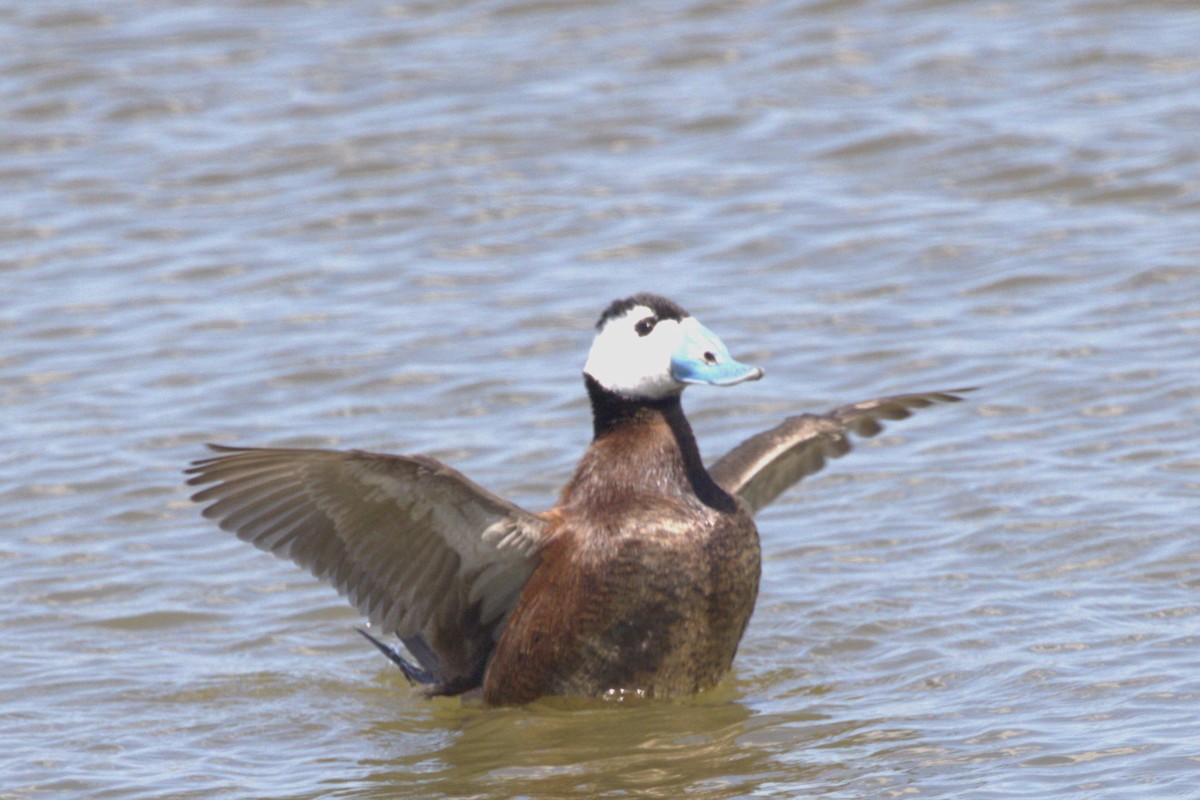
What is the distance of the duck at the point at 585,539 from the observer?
6.01m

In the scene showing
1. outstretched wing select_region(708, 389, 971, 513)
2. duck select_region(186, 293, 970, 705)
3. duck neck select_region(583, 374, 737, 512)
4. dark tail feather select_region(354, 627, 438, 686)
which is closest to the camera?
duck select_region(186, 293, 970, 705)

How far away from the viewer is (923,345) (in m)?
8.78

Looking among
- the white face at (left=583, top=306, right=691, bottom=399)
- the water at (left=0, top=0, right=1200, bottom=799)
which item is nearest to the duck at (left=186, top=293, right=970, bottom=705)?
the white face at (left=583, top=306, right=691, bottom=399)

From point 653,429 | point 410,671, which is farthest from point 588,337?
point 653,429

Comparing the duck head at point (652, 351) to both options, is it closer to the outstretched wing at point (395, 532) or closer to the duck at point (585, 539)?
the duck at point (585, 539)

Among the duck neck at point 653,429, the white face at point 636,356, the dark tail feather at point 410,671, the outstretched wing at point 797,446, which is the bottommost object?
the dark tail feather at point 410,671

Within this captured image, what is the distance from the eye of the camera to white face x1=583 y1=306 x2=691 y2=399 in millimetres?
6102

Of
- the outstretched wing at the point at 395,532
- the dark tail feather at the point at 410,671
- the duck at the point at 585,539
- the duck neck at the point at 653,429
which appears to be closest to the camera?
the outstretched wing at the point at 395,532

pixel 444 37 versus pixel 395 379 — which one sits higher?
pixel 444 37

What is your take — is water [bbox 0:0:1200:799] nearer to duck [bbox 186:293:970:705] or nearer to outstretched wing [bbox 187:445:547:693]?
duck [bbox 186:293:970:705]

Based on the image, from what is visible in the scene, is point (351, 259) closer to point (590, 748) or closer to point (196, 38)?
point (196, 38)

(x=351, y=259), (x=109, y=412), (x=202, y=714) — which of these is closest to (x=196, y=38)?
(x=351, y=259)

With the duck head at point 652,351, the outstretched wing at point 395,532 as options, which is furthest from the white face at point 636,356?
the outstretched wing at point 395,532

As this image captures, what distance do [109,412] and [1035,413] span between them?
3.88 meters
